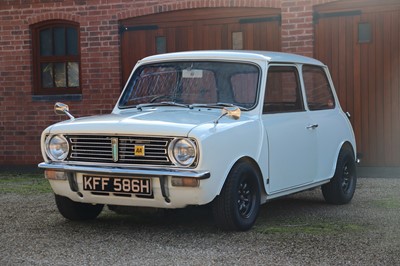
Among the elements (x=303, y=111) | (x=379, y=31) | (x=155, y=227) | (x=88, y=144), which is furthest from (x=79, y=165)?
(x=379, y=31)

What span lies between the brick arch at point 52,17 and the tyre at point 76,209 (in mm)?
6796

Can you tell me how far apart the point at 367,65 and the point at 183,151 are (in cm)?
637

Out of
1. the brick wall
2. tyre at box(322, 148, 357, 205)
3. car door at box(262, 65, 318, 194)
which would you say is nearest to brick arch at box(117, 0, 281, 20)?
the brick wall

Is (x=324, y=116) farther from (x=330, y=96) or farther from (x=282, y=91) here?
(x=282, y=91)

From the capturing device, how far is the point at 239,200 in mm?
6367

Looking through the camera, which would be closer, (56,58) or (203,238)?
(203,238)

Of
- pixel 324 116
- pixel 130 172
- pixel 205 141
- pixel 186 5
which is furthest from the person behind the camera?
pixel 186 5

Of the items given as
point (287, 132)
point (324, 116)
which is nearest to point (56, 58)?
point (324, 116)

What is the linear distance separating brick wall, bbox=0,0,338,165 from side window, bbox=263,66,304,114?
4746 mm

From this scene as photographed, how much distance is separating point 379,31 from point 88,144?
647 cm

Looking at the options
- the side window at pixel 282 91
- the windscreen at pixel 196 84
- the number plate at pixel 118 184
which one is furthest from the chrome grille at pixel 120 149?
the side window at pixel 282 91

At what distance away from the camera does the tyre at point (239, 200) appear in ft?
20.2

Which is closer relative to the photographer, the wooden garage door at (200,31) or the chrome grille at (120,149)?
the chrome grille at (120,149)

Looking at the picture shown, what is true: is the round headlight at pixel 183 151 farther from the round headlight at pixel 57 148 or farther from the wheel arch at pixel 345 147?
the wheel arch at pixel 345 147
